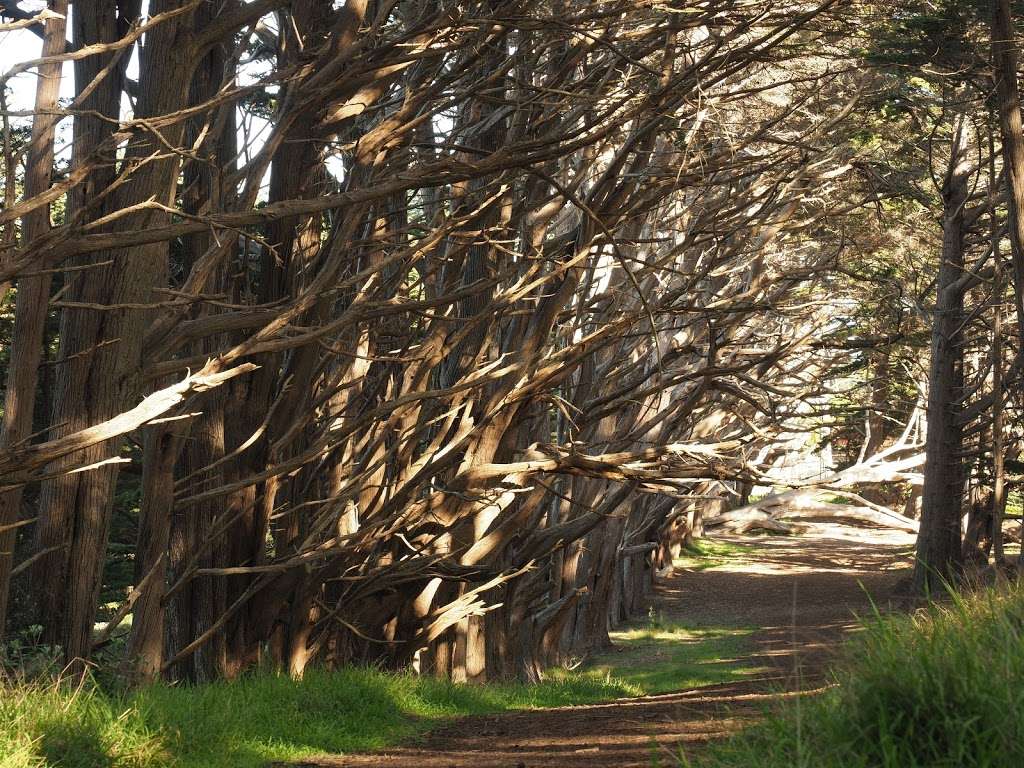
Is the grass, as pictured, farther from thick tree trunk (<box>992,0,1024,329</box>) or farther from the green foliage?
thick tree trunk (<box>992,0,1024,329</box>)

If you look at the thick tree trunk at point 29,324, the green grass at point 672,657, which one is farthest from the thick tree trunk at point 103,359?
the green grass at point 672,657

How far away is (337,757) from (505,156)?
3408mm

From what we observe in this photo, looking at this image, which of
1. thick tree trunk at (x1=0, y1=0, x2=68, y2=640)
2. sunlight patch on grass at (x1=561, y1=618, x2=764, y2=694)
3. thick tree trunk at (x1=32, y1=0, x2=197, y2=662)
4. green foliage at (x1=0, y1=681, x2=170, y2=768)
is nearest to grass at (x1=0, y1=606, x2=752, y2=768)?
green foliage at (x1=0, y1=681, x2=170, y2=768)

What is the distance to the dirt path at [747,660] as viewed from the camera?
5.39 m

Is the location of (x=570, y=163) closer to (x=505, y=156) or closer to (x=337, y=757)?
(x=505, y=156)

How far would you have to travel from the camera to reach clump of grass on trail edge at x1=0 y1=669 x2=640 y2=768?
4.61 m

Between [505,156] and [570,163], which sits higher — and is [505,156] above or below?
below

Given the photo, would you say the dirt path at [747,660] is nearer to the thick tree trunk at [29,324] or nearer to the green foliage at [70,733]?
the green foliage at [70,733]

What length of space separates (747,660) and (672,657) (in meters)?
1.96

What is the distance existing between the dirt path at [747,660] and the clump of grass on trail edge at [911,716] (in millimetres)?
218

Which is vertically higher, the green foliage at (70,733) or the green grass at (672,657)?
the green foliage at (70,733)

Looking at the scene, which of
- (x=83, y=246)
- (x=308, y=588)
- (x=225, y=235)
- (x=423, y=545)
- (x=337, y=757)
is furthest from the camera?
(x=423, y=545)

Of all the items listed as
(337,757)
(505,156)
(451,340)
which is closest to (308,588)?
(451,340)

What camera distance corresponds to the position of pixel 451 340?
904cm
